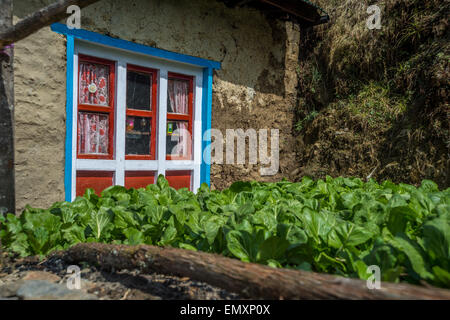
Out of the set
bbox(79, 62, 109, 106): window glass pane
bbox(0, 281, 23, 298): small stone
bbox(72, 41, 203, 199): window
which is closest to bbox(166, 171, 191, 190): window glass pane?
bbox(72, 41, 203, 199): window

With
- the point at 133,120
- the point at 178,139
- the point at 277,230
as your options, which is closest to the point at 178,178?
the point at 178,139

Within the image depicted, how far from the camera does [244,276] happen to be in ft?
4.04

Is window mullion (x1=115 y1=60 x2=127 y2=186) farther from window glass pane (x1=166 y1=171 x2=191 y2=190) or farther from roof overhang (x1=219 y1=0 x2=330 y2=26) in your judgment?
→ roof overhang (x1=219 y1=0 x2=330 y2=26)

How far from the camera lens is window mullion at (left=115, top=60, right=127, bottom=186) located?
13.0ft

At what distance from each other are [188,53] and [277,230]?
3484mm

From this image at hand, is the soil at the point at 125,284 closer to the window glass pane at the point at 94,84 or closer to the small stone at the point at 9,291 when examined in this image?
the small stone at the point at 9,291

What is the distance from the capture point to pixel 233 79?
4.96m

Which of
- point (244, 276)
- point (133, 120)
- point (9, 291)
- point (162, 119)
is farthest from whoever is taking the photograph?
point (162, 119)

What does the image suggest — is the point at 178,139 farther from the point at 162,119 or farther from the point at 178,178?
the point at 178,178

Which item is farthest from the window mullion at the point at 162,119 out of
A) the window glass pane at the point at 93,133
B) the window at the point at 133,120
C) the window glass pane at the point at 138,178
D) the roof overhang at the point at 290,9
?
the roof overhang at the point at 290,9

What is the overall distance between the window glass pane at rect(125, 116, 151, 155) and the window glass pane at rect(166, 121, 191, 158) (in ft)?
0.99

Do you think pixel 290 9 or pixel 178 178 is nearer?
pixel 178 178

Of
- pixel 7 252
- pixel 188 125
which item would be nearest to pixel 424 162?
pixel 188 125
